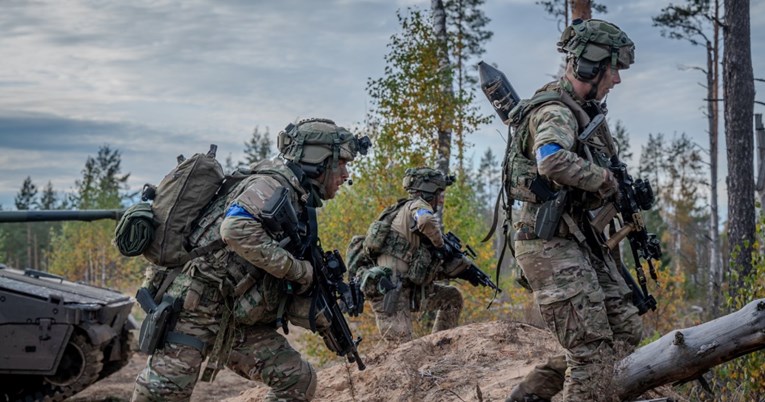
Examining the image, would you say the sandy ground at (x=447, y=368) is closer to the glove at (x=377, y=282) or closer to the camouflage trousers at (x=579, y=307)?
the glove at (x=377, y=282)

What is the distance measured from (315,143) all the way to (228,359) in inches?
58.2

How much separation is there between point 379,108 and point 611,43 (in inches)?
404

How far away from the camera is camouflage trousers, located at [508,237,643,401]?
4875 millimetres

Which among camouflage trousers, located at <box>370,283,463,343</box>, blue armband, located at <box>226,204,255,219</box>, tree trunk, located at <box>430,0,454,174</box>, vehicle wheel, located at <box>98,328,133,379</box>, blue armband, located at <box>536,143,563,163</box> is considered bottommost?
vehicle wheel, located at <box>98,328,133,379</box>

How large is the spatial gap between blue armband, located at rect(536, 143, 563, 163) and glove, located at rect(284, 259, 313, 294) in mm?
1556

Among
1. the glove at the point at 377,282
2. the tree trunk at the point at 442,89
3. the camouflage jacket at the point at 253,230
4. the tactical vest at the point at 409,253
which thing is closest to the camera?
the camouflage jacket at the point at 253,230

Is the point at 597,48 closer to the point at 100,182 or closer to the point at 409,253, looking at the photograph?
the point at 409,253

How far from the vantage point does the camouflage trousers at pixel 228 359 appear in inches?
200

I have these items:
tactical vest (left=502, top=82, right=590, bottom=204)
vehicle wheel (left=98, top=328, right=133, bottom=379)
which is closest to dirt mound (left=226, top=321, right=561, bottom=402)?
tactical vest (left=502, top=82, right=590, bottom=204)

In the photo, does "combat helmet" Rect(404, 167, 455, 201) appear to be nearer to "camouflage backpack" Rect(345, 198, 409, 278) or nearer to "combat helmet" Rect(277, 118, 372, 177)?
"camouflage backpack" Rect(345, 198, 409, 278)

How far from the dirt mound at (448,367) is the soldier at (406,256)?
437 mm

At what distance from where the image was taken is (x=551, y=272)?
4.97 metres

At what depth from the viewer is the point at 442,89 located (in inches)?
605

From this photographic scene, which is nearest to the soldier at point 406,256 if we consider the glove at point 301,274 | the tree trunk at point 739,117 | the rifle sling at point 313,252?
the rifle sling at point 313,252
